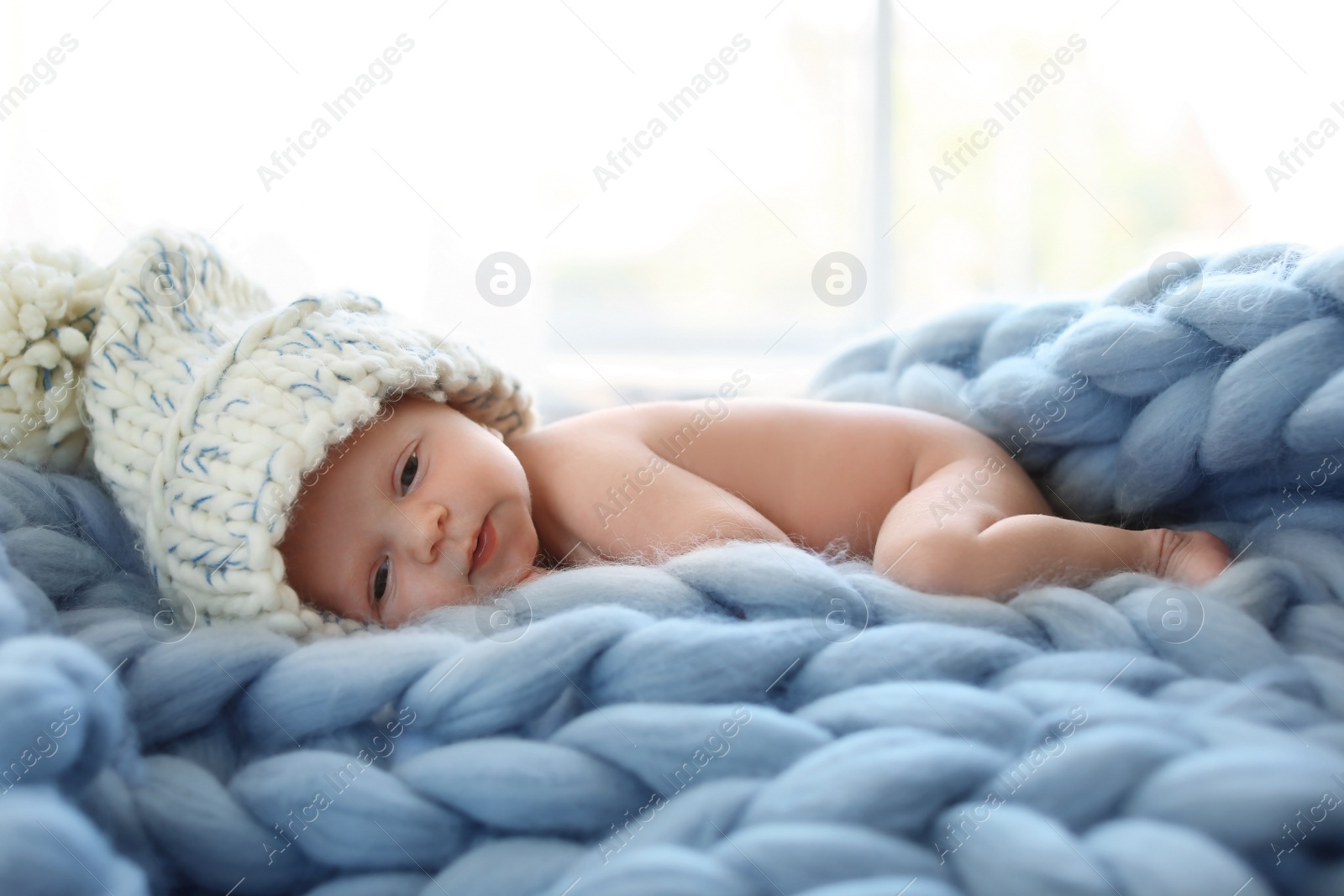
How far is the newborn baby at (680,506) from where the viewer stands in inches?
30.3

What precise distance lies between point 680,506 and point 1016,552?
0.33 m

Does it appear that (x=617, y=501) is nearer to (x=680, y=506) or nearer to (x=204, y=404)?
(x=680, y=506)

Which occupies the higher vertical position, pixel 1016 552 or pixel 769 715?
pixel 1016 552

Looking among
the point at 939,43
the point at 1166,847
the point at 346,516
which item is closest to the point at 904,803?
the point at 1166,847

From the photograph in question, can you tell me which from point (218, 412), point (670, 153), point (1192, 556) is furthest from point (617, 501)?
point (670, 153)

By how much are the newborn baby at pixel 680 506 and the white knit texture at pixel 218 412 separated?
6 centimetres

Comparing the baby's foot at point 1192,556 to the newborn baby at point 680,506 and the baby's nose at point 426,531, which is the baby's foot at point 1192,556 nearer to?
the newborn baby at point 680,506

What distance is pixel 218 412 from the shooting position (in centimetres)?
81

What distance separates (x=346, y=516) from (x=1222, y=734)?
729mm

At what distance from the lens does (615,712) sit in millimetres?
533

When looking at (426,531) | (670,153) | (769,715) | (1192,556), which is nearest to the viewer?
(769,715)

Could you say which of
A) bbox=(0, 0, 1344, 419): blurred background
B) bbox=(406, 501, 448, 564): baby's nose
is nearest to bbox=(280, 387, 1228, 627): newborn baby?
bbox=(406, 501, 448, 564): baby's nose

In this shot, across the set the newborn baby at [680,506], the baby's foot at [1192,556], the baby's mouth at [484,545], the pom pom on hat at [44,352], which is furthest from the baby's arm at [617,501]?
the pom pom on hat at [44,352]

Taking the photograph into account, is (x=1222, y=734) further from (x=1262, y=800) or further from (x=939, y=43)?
(x=939, y=43)
